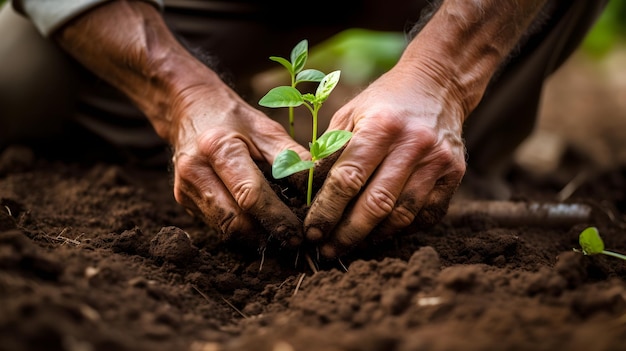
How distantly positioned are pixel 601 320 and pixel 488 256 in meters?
0.57

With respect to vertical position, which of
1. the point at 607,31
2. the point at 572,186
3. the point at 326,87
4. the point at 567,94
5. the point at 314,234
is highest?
the point at 326,87

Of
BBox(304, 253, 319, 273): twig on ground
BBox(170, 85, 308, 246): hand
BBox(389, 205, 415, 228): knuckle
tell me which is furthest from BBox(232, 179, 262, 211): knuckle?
BBox(389, 205, 415, 228): knuckle

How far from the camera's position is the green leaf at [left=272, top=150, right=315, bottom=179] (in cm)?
150

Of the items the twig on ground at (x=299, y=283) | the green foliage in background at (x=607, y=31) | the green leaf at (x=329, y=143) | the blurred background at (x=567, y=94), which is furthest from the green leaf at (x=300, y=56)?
the green foliage in background at (x=607, y=31)

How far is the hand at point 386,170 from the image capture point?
5.20 feet

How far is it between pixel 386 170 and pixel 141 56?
0.98m

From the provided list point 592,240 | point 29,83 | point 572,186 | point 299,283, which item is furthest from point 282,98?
point 572,186

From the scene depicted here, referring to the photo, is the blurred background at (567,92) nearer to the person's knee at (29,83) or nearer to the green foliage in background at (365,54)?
the green foliage in background at (365,54)

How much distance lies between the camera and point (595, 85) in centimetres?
547

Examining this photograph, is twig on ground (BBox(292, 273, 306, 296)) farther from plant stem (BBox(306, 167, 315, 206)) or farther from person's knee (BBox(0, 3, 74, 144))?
person's knee (BBox(0, 3, 74, 144))

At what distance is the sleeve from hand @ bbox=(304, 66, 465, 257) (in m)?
1.03

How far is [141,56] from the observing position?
211 centimetres

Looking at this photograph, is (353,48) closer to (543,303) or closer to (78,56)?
(78,56)

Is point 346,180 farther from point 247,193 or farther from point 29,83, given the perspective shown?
point 29,83
